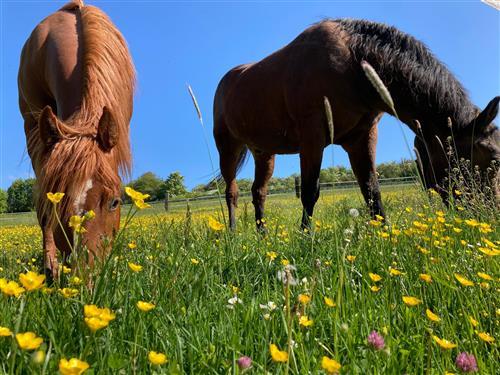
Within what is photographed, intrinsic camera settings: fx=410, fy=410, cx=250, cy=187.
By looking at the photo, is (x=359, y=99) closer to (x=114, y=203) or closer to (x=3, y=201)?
A: (x=114, y=203)

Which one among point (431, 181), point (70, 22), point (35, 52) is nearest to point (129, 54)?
point (70, 22)

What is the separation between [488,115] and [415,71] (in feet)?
2.87

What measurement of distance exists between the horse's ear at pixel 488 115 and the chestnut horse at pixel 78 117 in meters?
3.55

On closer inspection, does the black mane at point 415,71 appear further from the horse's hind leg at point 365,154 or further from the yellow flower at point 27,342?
the yellow flower at point 27,342

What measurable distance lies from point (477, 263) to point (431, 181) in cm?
301

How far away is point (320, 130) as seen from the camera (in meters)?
4.88

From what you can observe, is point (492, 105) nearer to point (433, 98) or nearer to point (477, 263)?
point (433, 98)

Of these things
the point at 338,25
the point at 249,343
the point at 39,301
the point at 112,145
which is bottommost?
the point at 249,343

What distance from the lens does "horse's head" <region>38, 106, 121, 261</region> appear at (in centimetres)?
235

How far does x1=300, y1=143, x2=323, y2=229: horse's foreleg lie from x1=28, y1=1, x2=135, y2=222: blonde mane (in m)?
2.12

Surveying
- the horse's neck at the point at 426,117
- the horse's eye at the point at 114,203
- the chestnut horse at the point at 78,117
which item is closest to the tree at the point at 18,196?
the chestnut horse at the point at 78,117

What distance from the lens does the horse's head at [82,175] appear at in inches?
92.7

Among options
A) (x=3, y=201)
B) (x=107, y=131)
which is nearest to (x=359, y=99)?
(x=107, y=131)

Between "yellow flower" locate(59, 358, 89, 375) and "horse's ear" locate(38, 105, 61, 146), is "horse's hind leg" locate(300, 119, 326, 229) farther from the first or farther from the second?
"yellow flower" locate(59, 358, 89, 375)
